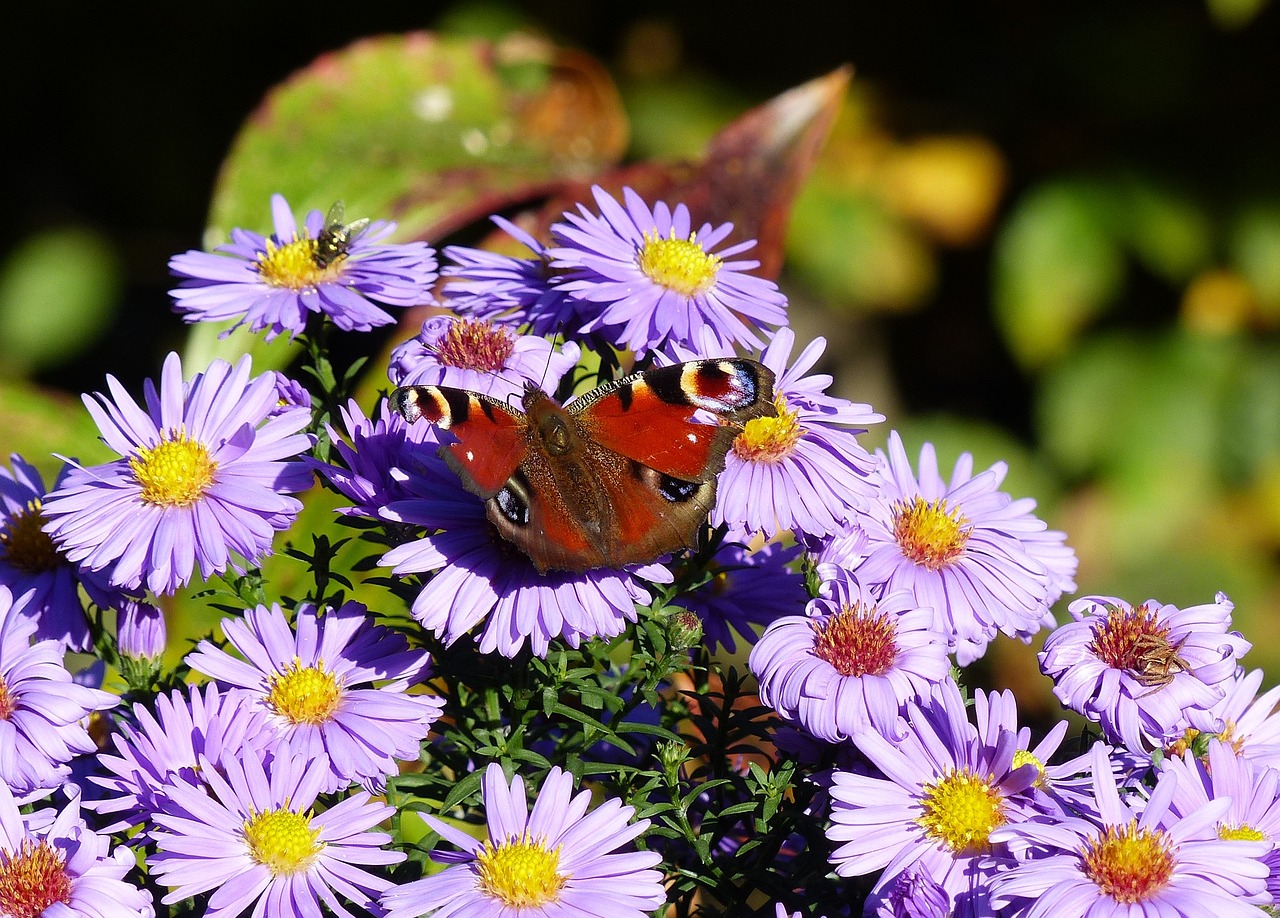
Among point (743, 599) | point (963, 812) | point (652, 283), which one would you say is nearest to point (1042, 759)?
point (963, 812)

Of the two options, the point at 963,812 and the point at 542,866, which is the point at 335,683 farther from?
the point at 963,812

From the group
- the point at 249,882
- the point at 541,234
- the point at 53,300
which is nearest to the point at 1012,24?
the point at 541,234

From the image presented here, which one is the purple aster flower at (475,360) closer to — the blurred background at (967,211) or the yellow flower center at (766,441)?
the yellow flower center at (766,441)

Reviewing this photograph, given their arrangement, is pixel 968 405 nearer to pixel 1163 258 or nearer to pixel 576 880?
pixel 1163 258

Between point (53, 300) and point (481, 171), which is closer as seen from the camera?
point (481, 171)

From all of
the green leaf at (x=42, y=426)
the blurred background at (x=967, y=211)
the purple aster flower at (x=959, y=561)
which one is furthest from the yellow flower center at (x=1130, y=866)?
the blurred background at (x=967, y=211)

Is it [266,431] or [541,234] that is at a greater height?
[541,234]

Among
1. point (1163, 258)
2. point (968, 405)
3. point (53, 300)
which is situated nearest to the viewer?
point (1163, 258)

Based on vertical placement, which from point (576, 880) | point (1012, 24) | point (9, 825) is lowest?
point (9, 825)
